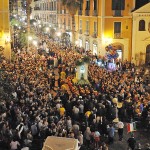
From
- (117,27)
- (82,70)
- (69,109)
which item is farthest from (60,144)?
(117,27)

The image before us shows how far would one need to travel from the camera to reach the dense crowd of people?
49.4 ft

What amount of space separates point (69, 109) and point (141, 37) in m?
21.0

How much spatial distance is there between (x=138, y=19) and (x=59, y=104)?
21427mm

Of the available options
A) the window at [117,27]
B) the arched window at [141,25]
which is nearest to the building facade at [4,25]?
the window at [117,27]

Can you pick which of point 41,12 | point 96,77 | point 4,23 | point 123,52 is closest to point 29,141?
point 96,77

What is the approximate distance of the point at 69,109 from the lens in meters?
18.6

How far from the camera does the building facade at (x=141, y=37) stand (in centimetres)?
A: 3656

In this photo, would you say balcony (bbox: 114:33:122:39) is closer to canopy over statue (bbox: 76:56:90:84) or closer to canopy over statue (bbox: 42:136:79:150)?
canopy over statue (bbox: 76:56:90:84)

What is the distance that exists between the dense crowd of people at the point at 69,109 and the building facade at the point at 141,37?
12181mm

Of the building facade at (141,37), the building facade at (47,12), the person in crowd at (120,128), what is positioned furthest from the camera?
the building facade at (47,12)

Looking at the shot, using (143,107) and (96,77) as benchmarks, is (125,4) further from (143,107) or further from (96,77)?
(143,107)

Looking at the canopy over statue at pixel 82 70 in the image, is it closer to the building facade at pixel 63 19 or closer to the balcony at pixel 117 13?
the balcony at pixel 117 13

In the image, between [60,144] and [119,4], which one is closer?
[60,144]

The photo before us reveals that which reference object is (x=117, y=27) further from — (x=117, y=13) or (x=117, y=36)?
(x=117, y=13)
